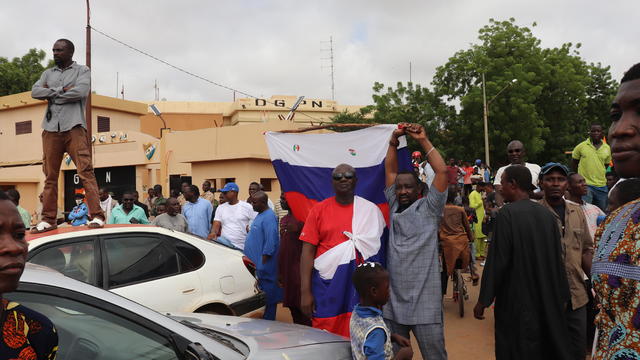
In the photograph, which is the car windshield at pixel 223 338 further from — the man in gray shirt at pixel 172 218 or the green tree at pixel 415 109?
the green tree at pixel 415 109

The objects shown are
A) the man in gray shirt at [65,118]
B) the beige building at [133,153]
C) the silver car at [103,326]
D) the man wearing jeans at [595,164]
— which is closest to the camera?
the silver car at [103,326]

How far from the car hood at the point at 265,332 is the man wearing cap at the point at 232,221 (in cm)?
412

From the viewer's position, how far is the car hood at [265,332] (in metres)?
2.91

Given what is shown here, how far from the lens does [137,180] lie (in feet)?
84.1

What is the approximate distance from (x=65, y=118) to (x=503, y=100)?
81.5 ft

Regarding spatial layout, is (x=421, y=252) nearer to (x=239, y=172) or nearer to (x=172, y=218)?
(x=172, y=218)

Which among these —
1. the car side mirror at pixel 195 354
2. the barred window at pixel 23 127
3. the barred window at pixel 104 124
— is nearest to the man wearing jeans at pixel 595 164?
the car side mirror at pixel 195 354

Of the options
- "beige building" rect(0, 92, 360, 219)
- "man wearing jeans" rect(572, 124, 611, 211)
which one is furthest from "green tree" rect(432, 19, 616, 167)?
"man wearing jeans" rect(572, 124, 611, 211)

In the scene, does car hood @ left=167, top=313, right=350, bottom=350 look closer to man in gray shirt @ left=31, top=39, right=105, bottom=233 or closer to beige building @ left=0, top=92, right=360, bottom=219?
man in gray shirt @ left=31, top=39, right=105, bottom=233

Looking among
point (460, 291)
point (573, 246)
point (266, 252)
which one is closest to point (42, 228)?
point (266, 252)

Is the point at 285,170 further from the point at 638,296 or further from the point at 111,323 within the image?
the point at 638,296

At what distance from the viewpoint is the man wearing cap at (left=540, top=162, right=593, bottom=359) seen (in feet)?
12.8

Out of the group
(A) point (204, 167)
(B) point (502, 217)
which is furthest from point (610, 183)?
(A) point (204, 167)

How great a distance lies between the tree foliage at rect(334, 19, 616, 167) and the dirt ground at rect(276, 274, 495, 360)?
806 inches
